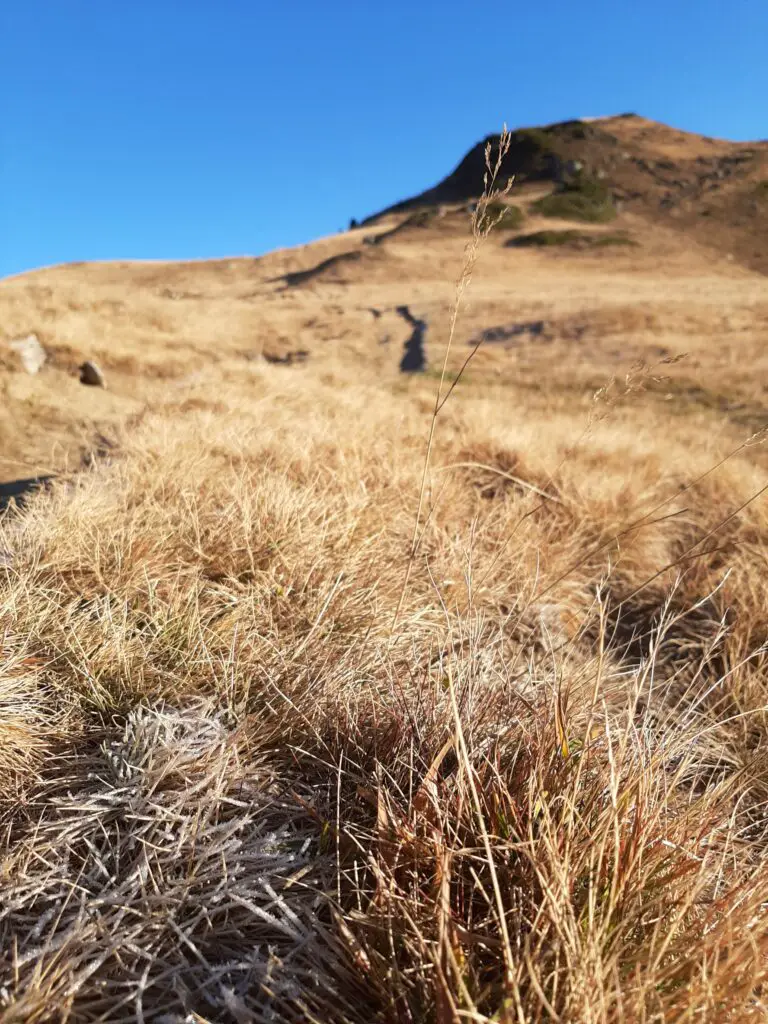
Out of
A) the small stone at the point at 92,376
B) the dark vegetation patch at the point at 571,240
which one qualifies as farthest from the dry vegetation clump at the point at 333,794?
the dark vegetation patch at the point at 571,240

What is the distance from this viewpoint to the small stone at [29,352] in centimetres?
579

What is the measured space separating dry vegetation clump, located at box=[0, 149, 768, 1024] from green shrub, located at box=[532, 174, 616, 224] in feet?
126

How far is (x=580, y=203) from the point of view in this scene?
3588 cm

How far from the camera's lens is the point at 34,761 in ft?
3.94

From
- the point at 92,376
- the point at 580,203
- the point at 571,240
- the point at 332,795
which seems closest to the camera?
the point at 332,795

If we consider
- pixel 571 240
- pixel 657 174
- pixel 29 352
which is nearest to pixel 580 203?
pixel 571 240

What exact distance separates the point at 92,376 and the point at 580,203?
3709cm

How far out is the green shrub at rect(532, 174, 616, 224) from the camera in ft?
115

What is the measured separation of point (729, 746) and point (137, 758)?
166 centimetres

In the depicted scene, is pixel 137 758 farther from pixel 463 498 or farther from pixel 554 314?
pixel 554 314

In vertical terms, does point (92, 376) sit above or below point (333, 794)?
above

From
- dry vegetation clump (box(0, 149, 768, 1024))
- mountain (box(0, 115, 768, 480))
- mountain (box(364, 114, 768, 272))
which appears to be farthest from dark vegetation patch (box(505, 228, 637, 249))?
dry vegetation clump (box(0, 149, 768, 1024))

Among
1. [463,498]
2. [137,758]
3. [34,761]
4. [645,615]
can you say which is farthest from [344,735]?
[463,498]

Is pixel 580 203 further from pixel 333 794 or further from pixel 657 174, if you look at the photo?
pixel 333 794
